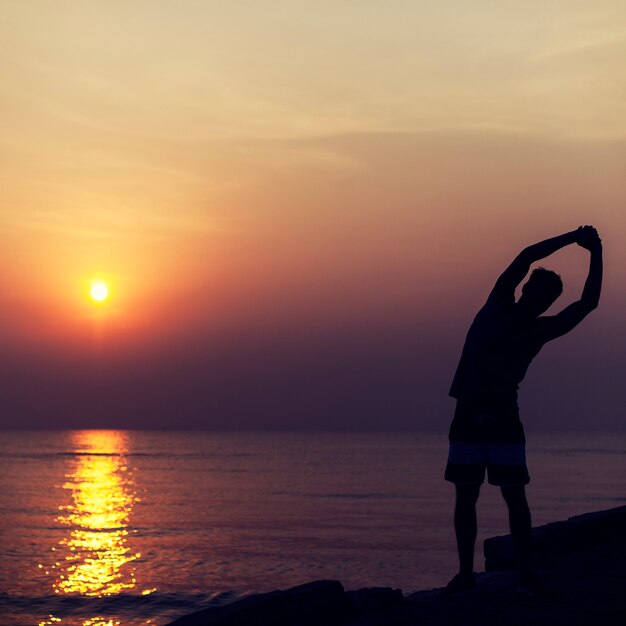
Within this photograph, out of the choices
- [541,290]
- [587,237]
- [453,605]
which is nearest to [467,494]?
[453,605]

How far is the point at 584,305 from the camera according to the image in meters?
6.14

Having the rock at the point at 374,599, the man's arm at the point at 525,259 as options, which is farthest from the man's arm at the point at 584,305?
the rock at the point at 374,599

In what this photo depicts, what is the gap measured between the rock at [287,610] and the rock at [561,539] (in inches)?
78.7

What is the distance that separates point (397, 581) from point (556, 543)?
1710 cm

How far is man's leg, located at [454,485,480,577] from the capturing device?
6.25 metres

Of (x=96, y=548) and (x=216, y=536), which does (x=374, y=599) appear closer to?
(x=96, y=548)

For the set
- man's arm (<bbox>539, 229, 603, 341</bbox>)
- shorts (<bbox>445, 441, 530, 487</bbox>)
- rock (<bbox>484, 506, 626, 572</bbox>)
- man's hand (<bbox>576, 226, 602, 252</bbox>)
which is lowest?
rock (<bbox>484, 506, 626, 572</bbox>)

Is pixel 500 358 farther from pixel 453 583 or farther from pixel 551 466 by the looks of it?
pixel 551 466

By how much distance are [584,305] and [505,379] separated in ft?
2.25

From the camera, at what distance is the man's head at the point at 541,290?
245 inches

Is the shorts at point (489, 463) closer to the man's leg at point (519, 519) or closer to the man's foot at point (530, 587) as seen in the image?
the man's leg at point (519, 519)

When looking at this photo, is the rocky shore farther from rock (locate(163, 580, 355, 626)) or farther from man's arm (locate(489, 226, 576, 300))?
man's arm (locate(489, 226, 576, 300))

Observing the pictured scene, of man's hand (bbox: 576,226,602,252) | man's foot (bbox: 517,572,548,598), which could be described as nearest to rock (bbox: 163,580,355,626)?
man's foot (bbox: 517,572,548,598)

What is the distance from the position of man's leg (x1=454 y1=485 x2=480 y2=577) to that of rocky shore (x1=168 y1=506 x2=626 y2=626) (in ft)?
0.60
